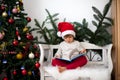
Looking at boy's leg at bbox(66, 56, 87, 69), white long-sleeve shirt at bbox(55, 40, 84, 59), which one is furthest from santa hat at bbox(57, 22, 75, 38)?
boy's leg at bbox(66, 56, 87, 69)

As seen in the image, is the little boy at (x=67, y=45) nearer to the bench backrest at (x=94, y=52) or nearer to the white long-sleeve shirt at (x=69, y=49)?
the white long-sleeve shirt at (x=69, y=49)

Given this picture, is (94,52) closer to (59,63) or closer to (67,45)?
(67,45)

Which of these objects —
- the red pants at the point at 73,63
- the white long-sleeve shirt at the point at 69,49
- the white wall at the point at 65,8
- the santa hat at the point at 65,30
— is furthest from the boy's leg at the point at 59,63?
the white wall at the point at 65,8

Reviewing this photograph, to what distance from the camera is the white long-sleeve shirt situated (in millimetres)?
2625

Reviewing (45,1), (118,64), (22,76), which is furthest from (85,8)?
(22,76)

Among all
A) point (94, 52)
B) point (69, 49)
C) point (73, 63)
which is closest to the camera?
point (73, 63)

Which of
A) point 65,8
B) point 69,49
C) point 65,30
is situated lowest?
point 69,49

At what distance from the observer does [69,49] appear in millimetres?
2637

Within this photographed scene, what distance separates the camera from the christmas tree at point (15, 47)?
260cm

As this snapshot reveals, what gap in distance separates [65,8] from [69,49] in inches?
27.2

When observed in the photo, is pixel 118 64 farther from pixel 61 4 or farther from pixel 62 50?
pixel 61 4

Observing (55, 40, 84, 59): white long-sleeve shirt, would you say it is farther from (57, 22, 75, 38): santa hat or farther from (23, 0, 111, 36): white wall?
(23, 0, 111, 36): white wall

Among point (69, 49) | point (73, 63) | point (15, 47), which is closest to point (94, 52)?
point (69, 49)

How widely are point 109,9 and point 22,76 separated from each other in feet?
4.44
